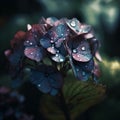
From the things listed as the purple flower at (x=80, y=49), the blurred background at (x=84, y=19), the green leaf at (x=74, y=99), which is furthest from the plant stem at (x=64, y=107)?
the blurred background at (x=84, y=19)

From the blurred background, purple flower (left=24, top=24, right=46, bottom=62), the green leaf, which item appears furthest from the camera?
the blurred background

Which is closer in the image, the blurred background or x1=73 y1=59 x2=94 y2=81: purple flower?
x1=73 y1=59 x2=94 y2=81: purple flower

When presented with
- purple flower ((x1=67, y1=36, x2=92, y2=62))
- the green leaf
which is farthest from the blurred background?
purple flower ((x1=67, y1=36, x2=92, y2=62))

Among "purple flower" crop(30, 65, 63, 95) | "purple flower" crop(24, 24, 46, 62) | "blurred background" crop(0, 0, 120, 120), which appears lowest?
"blurred background" crop(0, 0, 120, 120)

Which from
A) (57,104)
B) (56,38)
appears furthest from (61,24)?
(57,104)

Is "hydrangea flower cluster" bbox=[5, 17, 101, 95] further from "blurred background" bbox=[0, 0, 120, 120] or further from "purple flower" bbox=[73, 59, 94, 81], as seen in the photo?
"blurred background" bbox=[0, 0, 120, 120]

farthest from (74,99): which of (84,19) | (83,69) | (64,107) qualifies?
(84,19)
